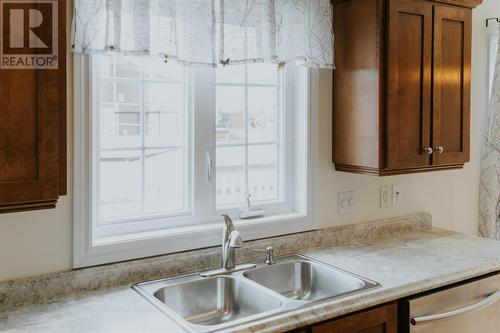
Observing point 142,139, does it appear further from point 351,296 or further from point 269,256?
point 351,296

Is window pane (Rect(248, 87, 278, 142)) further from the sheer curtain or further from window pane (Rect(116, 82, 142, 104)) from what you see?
the sheer curtain

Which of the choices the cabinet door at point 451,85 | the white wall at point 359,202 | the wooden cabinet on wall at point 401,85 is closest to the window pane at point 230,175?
the white wall at point 359,202

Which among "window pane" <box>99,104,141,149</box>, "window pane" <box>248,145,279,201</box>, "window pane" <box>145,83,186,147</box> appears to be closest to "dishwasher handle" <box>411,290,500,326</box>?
"window pane" <box>248,145,279,201</box>

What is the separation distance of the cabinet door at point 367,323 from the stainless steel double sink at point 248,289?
0.27 feet

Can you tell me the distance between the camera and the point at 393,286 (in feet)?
5.81

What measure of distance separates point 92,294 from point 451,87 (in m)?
1.85

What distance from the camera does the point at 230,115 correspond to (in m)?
2.23

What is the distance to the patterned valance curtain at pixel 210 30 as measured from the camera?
5.58ft

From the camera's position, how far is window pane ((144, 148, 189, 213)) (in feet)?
6.76

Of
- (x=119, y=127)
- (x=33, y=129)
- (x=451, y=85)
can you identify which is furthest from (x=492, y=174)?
(x=33, y=129)

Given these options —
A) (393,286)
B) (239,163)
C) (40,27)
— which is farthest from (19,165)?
(393,286)

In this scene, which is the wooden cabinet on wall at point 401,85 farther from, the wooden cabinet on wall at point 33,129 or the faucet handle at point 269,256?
the wooden cabinet on wall at point 33,129

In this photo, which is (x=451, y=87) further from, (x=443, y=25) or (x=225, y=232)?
(x=225, y=232)

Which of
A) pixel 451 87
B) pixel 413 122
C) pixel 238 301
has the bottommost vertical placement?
pixel 238 301
